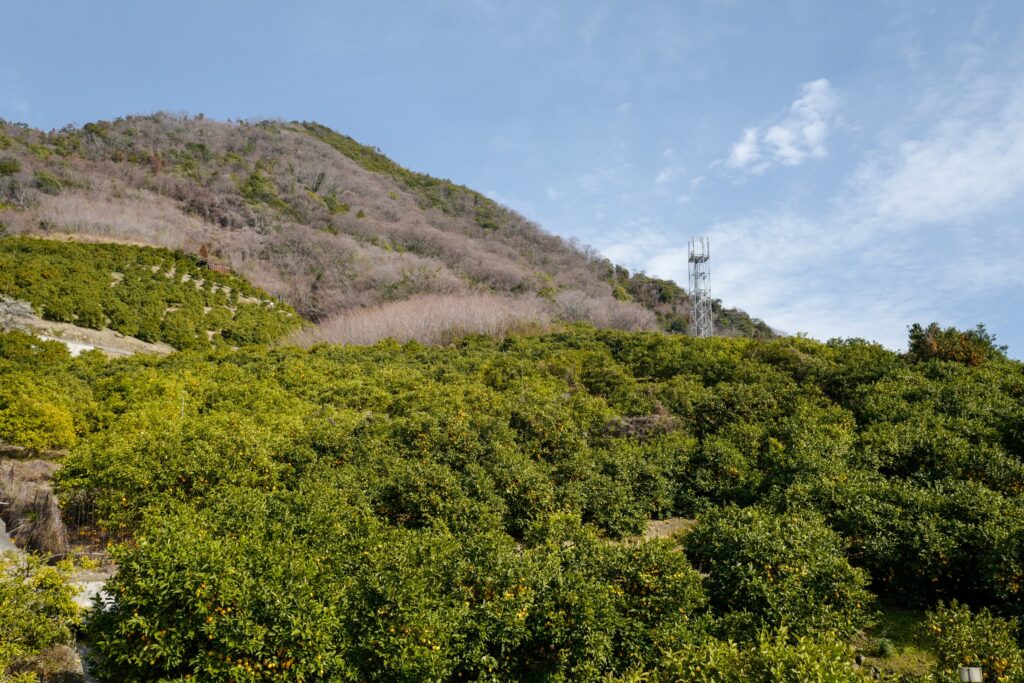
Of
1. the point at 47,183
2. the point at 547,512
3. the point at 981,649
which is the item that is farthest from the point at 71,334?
the point at 47,183

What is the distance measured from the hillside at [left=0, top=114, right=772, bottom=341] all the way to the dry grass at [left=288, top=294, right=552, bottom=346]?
3.5 inches

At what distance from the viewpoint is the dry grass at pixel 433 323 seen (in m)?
21.3

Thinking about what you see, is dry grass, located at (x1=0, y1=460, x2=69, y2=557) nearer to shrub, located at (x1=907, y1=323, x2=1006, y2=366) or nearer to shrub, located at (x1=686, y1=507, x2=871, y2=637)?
shrub, located at (x1=686, y1=507, x2=871, y2=637)

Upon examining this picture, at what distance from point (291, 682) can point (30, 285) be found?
20029 mm

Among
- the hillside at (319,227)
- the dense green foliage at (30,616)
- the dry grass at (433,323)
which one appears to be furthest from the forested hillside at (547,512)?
the hillside at (319,227)

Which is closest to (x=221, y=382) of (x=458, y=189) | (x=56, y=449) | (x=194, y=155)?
(x=56, y=449)

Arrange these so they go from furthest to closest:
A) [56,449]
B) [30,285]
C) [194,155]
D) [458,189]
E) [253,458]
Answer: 1. [458,189]
2. [194,155]
3. [30,285]
4. [56,449]
5. [253,458]

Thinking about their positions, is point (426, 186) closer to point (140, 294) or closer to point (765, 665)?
point (140, 294)

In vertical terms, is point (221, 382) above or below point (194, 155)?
below

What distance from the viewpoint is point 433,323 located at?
71.6 ft

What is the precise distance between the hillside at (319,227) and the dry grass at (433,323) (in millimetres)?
90

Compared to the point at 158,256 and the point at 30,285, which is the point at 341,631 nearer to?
the point at 30,285

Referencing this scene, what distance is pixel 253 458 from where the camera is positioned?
8.48 m

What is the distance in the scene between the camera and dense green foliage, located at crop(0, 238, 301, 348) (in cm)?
1945
